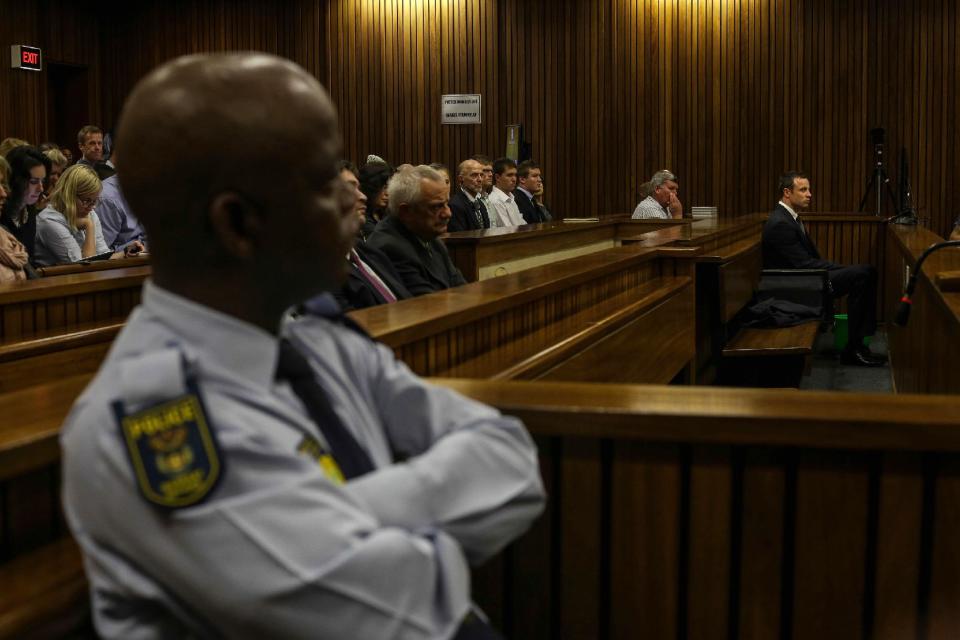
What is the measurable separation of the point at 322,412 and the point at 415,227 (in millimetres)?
3349

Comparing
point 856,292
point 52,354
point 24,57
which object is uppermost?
point 24,57

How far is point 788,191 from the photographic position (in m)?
8.57

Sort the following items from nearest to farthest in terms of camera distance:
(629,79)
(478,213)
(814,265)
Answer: (814,265) < (478,213) < (629,79)

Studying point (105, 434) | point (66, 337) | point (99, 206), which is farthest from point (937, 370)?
point (99, 206)

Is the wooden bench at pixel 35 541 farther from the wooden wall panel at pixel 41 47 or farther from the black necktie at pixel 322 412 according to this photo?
the wooden wall panel at pixel 41 47

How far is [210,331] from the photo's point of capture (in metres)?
1.02

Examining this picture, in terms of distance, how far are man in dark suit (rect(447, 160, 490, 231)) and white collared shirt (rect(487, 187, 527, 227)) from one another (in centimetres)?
47

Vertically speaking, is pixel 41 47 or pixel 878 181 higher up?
A: pixel 41 47

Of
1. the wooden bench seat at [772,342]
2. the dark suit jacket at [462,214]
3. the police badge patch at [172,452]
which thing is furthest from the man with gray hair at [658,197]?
the police badge patch at [172,452]

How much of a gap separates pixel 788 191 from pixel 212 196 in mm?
8087

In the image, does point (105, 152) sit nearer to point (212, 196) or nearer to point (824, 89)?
point (824, 89)

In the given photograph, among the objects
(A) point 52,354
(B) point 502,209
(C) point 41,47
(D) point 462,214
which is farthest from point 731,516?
(C) point 41,47

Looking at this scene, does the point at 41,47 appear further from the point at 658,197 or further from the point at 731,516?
the point at 731,516

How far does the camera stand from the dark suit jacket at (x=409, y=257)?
14.2ft
